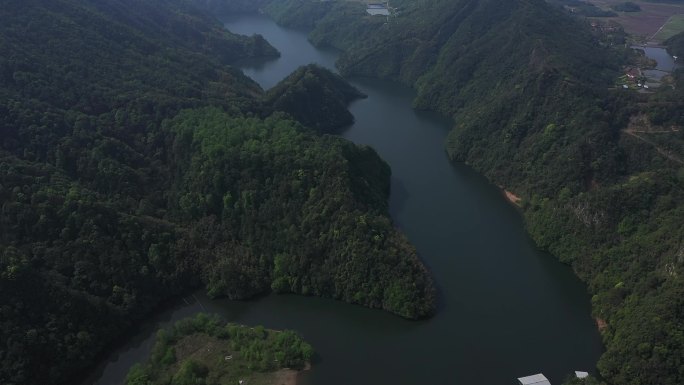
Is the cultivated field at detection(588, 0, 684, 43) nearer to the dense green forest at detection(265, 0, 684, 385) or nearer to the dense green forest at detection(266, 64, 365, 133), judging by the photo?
the dense green forest at detection(265, 0, 684, 385)

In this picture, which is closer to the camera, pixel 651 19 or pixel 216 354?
pixel 216 354

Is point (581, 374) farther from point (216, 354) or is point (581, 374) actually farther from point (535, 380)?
point (216, 354)

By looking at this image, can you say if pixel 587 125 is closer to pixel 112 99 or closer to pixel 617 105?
pixel 617 105

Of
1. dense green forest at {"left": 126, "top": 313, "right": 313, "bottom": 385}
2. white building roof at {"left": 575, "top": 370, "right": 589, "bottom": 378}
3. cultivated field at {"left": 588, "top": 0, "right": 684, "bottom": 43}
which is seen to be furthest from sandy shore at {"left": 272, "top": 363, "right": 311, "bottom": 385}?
cultivated field at {"left": 588, "top": 0, "right": 684, "bottom": 43}

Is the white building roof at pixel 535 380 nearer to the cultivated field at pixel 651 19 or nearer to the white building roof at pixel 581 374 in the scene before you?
the white building roof at pixel 581 374

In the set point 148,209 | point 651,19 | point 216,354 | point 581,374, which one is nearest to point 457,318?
point 581,374
